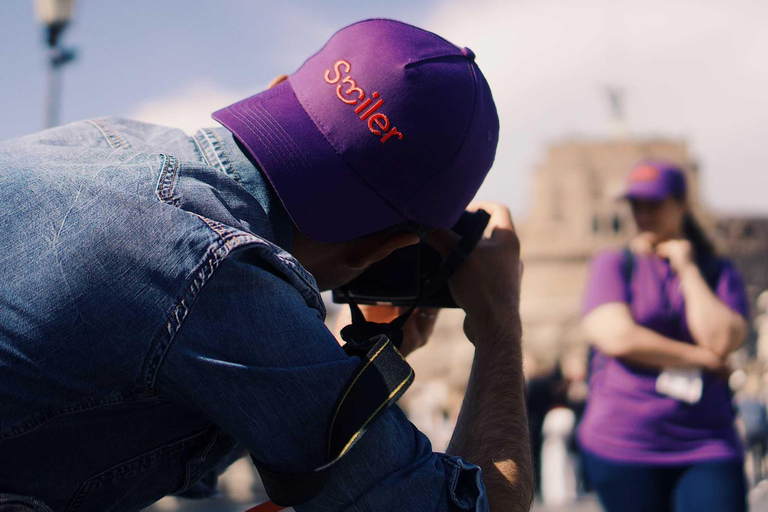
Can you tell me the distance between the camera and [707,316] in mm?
3201

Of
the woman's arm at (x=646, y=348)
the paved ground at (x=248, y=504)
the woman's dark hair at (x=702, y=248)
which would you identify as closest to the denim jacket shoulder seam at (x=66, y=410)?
the woman's arm at (x=646, y=348)

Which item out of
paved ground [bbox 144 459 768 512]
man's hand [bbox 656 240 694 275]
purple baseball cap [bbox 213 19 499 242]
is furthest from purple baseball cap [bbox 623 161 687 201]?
paved ground [bbox 144 459 768 512]

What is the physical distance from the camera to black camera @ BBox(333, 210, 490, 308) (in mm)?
1762

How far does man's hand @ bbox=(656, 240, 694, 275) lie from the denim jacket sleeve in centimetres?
235

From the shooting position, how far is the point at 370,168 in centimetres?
143

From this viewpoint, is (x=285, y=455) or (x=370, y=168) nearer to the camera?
(x=285, y=455)

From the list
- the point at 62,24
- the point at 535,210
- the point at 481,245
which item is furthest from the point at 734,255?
the point at 481,245

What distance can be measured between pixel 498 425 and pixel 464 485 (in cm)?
21

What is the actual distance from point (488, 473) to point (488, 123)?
24.3 inches

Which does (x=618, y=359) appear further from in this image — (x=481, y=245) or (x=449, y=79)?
(x=449, y=79)

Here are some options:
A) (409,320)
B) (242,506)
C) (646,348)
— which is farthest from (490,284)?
(242,506)

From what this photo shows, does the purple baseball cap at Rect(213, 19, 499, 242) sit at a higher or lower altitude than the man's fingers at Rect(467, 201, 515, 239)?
higher

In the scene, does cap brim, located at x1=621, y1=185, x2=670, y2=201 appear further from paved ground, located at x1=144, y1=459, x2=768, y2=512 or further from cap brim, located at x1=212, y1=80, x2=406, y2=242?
paved ground, located at x1=144, y1=459, x2=768, y2=512

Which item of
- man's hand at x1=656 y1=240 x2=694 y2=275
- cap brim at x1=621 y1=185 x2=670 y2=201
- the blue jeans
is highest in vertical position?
cap brim at x1=621 y1=185 x2=670 y2=201
